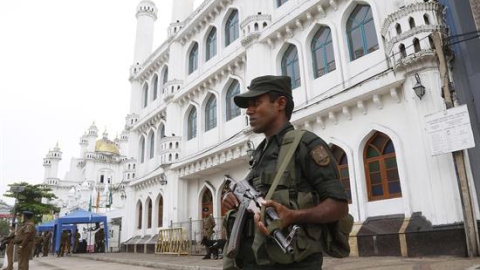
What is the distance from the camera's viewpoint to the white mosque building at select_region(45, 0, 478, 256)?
8117 mm

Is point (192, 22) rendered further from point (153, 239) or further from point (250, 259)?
point (250, 259)

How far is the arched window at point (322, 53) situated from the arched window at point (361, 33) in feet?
2.40

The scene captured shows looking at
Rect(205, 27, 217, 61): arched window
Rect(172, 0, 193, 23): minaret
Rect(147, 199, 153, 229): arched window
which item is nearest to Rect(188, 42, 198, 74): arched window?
Rect(205, 27, 217, 61): arched window

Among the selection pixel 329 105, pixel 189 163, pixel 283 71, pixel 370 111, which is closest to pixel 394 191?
pixel 370 111

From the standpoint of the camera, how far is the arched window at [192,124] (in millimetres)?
18164

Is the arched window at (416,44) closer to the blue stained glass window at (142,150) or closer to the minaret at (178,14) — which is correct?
the minaret at (178,14)

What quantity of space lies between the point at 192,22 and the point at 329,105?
1083 cm

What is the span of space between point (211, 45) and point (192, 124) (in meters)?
4.09

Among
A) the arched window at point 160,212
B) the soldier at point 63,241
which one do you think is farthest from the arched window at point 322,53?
the soldier at point 63,241

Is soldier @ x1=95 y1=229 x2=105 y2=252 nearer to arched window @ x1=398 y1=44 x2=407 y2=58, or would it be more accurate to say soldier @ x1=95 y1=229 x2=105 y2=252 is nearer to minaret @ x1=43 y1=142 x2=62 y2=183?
arched window @ x1=398 y1=44 x2=407 y2=58

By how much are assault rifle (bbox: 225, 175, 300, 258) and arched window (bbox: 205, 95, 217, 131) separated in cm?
1478

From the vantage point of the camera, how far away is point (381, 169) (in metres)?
9.38

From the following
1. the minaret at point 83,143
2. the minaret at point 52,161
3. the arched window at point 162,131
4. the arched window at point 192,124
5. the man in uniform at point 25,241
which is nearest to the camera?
the man in uniform at point 25,241

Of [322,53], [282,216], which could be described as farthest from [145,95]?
[282,216]
